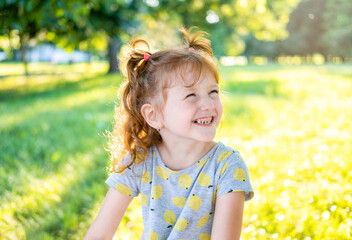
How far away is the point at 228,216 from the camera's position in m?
1.58

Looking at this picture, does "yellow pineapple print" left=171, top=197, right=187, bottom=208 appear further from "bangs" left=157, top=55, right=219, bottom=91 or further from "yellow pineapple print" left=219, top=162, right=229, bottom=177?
"bangs" left=157, top=55, right=219, bottom=91

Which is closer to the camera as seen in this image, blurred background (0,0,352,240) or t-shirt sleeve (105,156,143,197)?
t-shirt sleeve (105,156,143,197)

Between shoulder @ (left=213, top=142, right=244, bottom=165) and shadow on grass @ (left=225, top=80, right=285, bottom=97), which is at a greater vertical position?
shadow on grass @ (left=225, top=80, right=285, bottom=97)

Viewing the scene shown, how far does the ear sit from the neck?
4.4 inches

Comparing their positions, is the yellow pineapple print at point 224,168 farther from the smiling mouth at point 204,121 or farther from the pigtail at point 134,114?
the pigtail at point 134,114

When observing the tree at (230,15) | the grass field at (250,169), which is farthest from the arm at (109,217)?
the tree at (230,15)

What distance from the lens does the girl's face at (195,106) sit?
1675 millimetres

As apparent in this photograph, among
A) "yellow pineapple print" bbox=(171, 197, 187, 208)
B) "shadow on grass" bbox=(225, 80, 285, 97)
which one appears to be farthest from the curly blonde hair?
"shadow on grass" bbox=(225, 80, 285, 97)

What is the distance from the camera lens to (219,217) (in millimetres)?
1586

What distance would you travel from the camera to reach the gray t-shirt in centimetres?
→ 163

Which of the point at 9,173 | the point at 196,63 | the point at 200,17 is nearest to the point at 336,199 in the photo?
the point at 196,63

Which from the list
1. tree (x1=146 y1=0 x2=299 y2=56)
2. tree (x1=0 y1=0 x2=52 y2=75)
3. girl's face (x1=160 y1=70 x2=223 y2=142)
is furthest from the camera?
tree (x1=146 y1=0 x2=299 y2=56)

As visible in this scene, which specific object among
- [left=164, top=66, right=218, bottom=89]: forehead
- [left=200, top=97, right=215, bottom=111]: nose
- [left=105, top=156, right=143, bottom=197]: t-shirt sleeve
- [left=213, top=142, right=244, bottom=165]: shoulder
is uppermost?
[left=164, top=66, right=218, bottom=89]: forehead

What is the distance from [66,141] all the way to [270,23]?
13179mm
